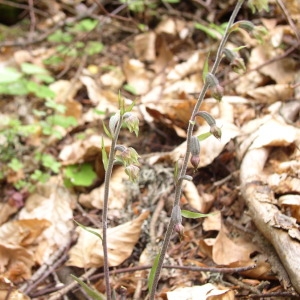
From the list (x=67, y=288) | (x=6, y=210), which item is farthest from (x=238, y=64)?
(x=6, y=210)

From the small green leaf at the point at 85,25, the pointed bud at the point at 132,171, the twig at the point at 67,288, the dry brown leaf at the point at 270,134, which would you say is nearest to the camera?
the pointed bud at the point at 132,171

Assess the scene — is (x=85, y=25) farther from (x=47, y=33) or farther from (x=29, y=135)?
(x=29, y=135)

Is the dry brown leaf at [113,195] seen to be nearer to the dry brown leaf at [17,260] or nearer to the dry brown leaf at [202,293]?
the dry brown leaf at [17,260]

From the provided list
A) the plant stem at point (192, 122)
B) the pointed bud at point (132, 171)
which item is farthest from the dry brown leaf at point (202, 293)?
the pointed bud at point (132, 171)

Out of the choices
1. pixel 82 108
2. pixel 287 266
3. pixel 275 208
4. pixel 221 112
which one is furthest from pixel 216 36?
pixel 287 266

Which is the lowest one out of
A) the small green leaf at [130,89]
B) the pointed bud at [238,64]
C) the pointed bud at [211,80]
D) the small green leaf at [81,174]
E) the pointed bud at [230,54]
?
the small green leaf at [81,174]

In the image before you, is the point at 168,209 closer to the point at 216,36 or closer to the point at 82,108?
the point at 82,108

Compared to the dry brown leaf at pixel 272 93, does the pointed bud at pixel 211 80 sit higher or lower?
higher

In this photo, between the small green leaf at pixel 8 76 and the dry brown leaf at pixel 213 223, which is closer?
the dry brown leaf at pixel 213 223

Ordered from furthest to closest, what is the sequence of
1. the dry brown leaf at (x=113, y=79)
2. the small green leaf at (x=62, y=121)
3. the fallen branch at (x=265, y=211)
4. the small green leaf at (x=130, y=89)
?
the dry brown leaf at (x=113, y=79), the small green leaf at (x=130, y=89), the small green leaf at (x=62, y=121), the fallen branch at (x=265, y=211)
